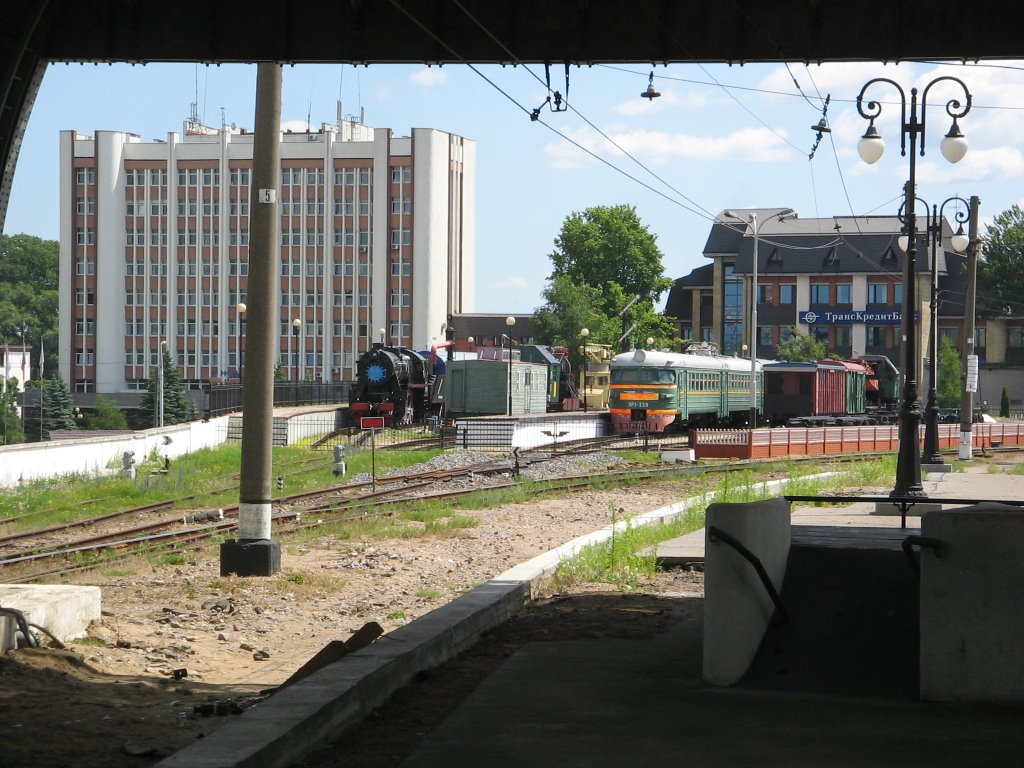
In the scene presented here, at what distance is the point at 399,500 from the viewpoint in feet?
84.3

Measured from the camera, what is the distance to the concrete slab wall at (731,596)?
8.28 metres

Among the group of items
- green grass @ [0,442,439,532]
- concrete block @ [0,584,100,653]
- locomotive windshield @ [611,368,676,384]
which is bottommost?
green grass @ [0,442,439,532]

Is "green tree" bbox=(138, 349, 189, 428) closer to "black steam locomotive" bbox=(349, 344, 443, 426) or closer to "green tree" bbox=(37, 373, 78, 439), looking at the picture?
"green tree" bbox=(37, 373, 78, 439)

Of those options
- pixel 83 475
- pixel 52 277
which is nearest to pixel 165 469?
pixel 83 475

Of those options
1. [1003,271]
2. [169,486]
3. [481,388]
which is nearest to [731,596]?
[169,486]

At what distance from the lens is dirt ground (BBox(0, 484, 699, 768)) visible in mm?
7910

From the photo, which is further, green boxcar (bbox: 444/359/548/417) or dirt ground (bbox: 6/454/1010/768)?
green boxcar (bbox: 444/359/548/417)

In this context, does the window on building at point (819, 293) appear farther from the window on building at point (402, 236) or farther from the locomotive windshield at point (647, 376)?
the locomotive windshield at point (647, 376)

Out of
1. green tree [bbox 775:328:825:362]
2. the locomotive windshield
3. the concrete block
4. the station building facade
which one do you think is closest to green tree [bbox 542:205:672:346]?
the station building facade

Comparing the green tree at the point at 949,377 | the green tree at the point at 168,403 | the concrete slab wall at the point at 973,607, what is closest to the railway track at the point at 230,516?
the concrete slab wall at the point at 973,607

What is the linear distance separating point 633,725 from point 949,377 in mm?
81070

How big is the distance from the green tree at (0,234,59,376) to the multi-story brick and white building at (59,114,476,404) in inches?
1581

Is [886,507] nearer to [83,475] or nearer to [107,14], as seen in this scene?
[107,14]

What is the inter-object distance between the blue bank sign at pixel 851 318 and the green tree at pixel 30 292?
287 ft
